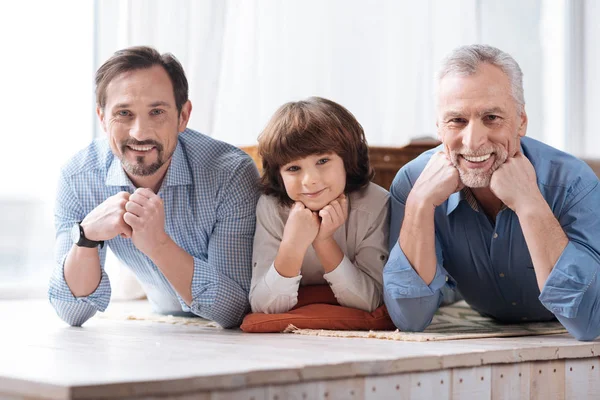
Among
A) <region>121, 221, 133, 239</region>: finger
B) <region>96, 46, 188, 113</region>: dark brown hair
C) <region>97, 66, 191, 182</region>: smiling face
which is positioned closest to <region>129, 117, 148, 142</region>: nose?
<region>97, 66, 191, 182</region>: smiling face

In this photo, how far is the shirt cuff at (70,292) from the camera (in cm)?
174

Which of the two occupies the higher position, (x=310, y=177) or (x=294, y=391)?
(x=310, y=177)

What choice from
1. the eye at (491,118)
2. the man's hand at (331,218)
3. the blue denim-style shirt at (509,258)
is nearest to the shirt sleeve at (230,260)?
the man's hand at (331,218)

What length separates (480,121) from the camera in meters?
1.55

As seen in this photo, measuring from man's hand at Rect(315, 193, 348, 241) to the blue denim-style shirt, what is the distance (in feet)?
0.42

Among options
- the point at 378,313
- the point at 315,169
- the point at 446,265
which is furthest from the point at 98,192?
the point at 446,265

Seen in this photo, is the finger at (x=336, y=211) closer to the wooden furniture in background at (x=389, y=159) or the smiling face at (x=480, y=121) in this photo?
the smiling face at (x=480, y=121)

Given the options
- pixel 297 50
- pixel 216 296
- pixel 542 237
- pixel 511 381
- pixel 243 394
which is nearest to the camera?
pixel 243 394

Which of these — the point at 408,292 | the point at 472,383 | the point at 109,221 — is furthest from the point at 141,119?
the point at 472,383

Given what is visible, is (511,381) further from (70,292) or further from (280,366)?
(70,292)

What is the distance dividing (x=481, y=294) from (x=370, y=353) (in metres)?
0.62

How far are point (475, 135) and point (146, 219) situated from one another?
2.20 feet

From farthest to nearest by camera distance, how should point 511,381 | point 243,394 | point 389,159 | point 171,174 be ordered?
point 389,159 → point 171,174 → point 511,381 → point 243,394

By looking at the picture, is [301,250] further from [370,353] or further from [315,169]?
[370,353]
